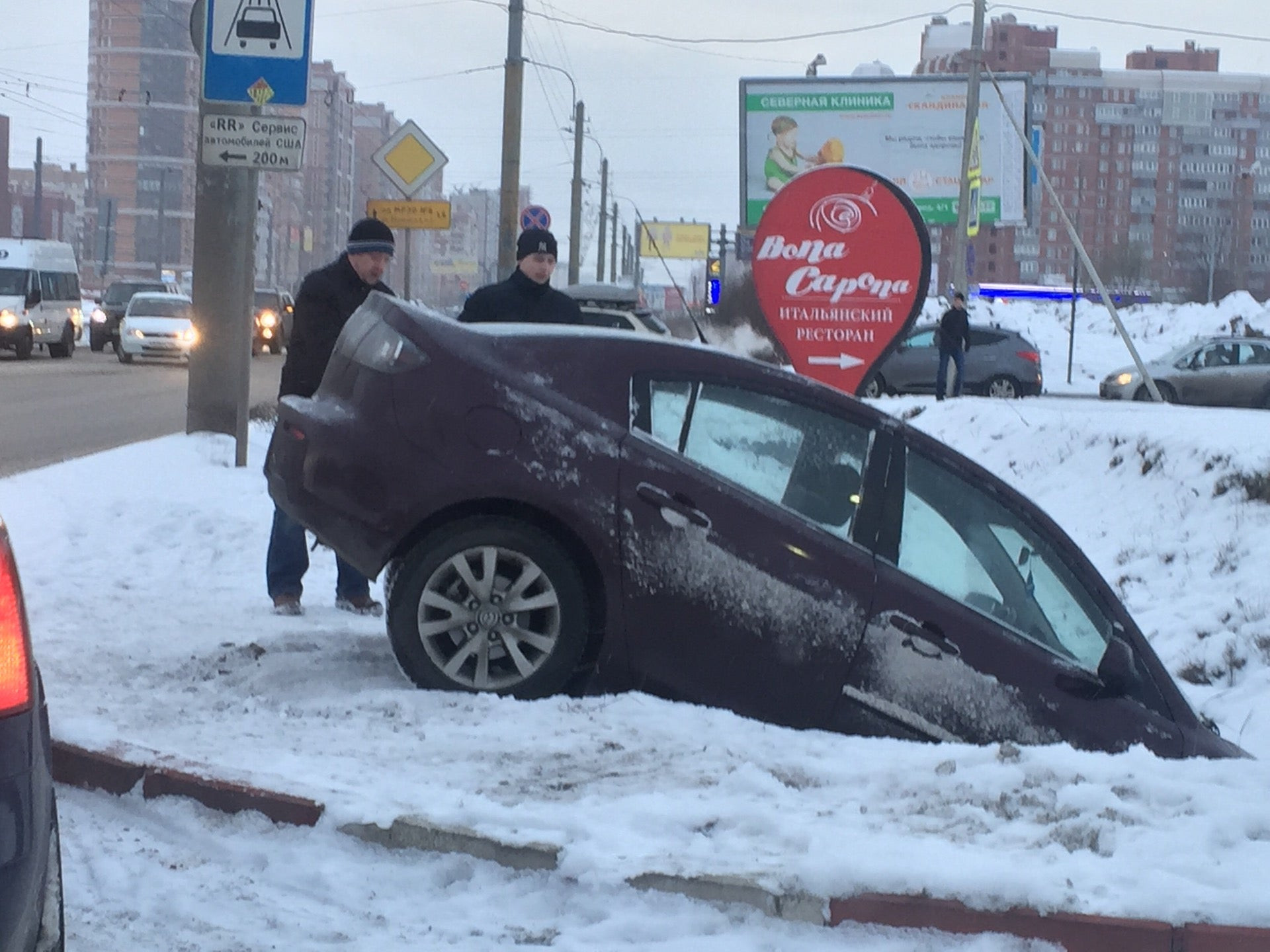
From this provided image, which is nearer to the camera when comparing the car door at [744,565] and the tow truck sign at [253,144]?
the car door at [744,565]

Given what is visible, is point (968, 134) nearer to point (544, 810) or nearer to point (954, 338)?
point (954, 338)

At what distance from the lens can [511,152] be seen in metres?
25.1

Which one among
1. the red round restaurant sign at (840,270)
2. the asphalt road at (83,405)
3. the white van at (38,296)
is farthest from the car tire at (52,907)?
the white van at (38,296)

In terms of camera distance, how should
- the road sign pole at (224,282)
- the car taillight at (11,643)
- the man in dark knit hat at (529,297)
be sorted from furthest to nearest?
the road sign pole at (224,282)
the man in dark knit hat at (529,297)
the car taillight at (11,643)

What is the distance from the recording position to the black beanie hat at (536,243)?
300 inches

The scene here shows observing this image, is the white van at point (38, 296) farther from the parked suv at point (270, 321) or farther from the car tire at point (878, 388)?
the car tire at point (878, 388)

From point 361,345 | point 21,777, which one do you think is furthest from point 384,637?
point 21,777

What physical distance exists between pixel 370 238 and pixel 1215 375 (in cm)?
2304

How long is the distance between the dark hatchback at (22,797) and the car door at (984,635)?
122 inches

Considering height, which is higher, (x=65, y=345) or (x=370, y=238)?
(x=370, y=238)

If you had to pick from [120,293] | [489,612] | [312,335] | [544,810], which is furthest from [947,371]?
[120,293]

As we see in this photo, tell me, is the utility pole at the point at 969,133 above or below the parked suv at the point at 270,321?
above

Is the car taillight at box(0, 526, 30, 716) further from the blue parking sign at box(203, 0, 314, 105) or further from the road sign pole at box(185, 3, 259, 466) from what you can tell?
the road sign pole at box(185, 3, 259, 466)

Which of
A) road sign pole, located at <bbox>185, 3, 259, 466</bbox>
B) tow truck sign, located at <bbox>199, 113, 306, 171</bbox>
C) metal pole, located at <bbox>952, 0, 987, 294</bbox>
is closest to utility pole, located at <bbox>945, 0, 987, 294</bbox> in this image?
metal pole, located at <bbox>952, 0, 987, 294</bbox>
